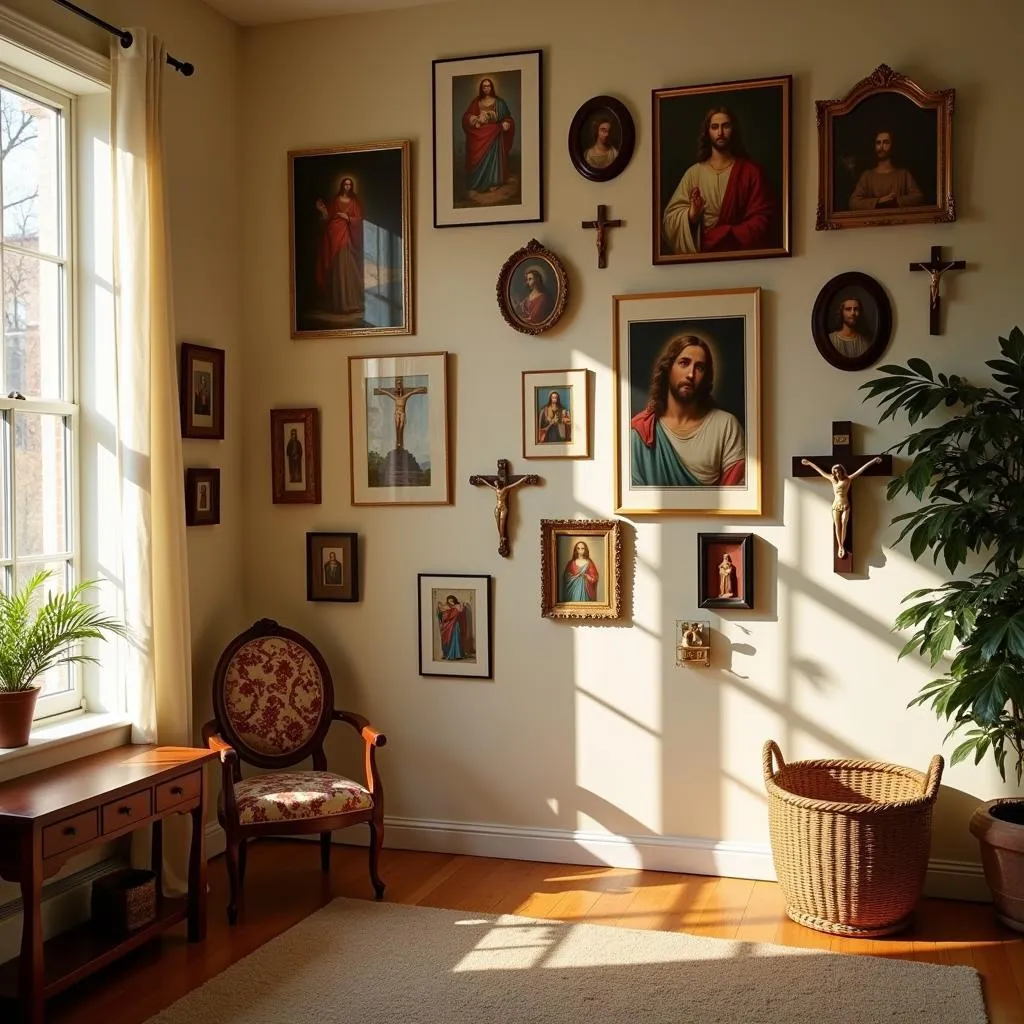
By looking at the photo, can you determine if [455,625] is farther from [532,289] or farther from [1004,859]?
[1004,859]

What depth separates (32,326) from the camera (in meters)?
4.12

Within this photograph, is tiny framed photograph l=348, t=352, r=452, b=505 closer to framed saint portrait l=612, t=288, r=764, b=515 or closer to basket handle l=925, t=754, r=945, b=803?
framed saint portrait l=612, t=288, r=764, b=515

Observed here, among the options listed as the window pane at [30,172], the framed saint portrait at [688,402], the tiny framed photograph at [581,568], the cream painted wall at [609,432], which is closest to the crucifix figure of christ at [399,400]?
the cream painted wall at [609,432]

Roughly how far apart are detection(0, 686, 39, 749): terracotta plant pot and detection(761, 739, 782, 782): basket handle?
253cm

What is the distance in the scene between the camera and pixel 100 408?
429 centimetres

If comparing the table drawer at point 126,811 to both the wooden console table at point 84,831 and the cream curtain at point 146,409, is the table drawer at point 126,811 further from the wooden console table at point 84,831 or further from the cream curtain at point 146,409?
the cream curtain at point 146,409

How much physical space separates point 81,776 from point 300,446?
1.87 metres

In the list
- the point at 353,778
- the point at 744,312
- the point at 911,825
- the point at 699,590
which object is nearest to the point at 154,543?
the point at 353,778

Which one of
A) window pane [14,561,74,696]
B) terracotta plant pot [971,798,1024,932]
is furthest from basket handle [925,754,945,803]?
window pane [14,561,74,696]

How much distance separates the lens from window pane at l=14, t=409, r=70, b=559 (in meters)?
4.04

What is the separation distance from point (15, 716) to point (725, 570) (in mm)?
2592

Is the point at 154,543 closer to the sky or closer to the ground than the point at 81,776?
closer to the sky

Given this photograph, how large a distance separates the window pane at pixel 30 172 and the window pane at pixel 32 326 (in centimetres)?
9

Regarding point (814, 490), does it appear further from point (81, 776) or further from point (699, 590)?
point (81, 776)
